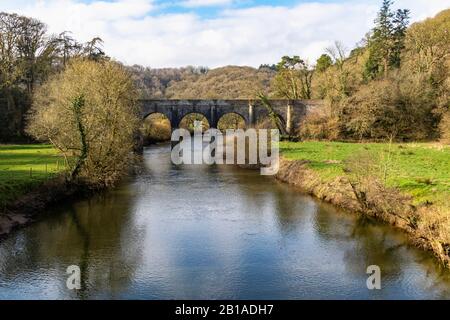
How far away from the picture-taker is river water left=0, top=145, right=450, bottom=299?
1622cm

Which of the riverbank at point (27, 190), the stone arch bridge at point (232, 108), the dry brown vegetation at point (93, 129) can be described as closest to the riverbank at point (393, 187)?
the dry brown vegetation at point (93, 129)

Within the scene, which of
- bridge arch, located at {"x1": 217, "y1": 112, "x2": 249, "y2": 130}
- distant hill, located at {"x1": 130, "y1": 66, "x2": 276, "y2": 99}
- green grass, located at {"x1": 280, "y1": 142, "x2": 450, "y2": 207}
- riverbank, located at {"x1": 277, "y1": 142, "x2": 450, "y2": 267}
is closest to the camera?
riverbank, located at {"x1": 277, "y1": 142, "x2": 450, "y2": 267}

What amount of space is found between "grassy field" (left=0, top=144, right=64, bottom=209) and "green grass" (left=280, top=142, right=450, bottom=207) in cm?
1921

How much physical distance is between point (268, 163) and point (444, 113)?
23894 mm

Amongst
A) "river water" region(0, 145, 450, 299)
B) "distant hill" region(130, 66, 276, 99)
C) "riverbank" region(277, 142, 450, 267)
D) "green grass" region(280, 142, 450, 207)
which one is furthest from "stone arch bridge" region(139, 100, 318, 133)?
"distant hill" region(130, 66, 276, 99)

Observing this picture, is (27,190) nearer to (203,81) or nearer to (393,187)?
(393,187)

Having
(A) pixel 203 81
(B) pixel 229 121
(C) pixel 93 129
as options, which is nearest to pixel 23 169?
(C) pixel 93 129

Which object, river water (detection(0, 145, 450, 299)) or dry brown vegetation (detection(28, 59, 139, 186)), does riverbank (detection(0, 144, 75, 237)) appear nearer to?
river water (detection(0, 145, 450, 299))

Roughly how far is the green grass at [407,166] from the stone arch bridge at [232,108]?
16.6 meters

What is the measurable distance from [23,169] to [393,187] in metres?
24.6

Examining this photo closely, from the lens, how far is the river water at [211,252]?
16.2 metres

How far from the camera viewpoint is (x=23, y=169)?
107 feet
